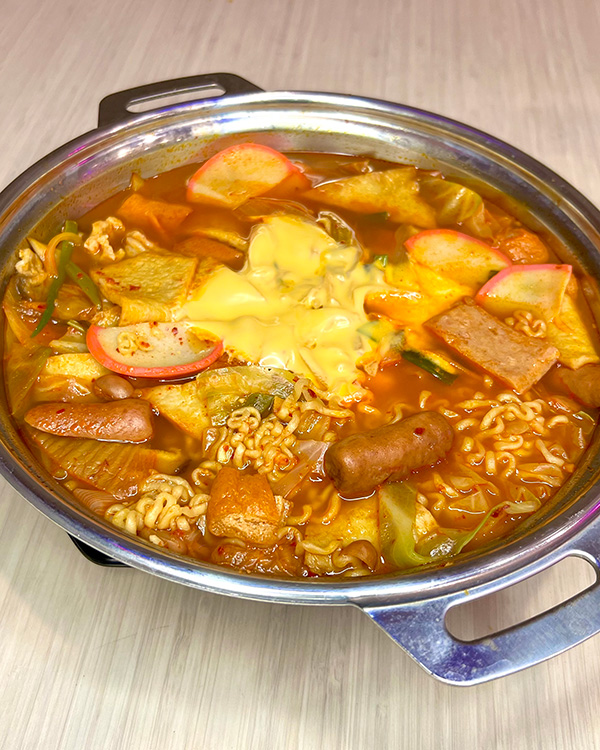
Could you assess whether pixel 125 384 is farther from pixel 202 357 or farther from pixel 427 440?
pixel 427 440

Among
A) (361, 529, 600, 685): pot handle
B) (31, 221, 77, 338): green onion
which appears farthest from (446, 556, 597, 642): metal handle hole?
(31, 221, 77, 338): green onion

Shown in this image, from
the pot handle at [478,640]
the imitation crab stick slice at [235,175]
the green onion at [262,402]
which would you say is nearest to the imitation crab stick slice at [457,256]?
the imitation crab stick slice at [235,175]

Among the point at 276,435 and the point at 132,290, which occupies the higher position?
the point at 132,290

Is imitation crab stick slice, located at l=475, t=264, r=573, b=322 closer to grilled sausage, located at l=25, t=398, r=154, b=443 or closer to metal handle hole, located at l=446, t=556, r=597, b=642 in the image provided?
metal handle hole, located at l=446, t=556, r=597, b=642

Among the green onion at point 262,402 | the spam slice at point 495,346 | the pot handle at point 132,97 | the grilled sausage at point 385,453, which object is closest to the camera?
the grilled sausage at point 385,453

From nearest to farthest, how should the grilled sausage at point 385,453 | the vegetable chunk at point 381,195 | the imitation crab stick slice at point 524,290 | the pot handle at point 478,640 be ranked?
the pot handle at point 478,640 → the grilled sausage at point 385,453 → the imitation crab stick slice at point 524,290 → the vegetable chunk at point 381,195

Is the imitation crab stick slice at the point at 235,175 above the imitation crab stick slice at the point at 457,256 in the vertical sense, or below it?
above

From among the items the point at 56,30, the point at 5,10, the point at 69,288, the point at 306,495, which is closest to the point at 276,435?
the point at 306,495

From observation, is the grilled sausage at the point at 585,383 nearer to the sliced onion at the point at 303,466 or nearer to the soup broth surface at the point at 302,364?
the soup broth surface at the point at 302,364
